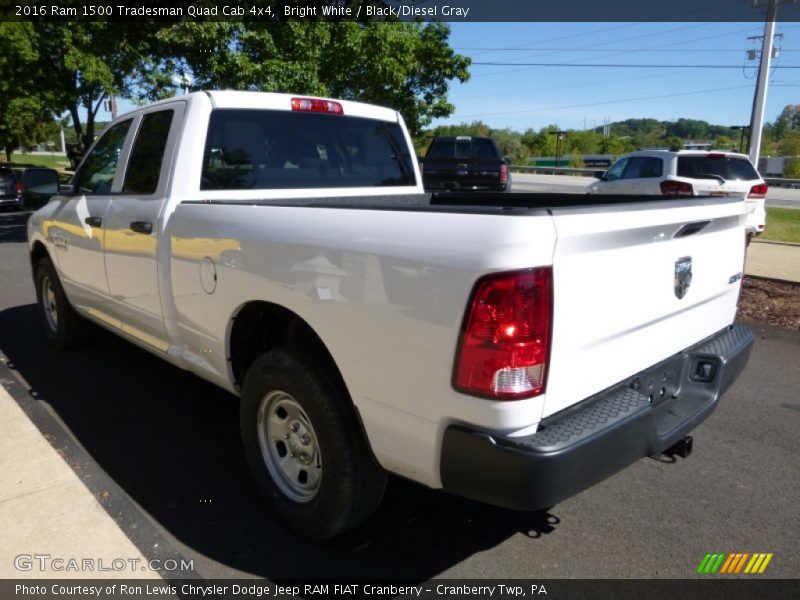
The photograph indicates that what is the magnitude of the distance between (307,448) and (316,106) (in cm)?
228

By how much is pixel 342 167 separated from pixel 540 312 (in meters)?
2.57

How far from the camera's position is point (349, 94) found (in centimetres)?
1309

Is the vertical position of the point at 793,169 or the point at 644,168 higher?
the point at 644,168

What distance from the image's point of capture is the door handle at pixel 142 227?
3488 mm

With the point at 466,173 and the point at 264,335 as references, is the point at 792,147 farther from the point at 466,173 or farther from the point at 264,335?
the point at 264,335

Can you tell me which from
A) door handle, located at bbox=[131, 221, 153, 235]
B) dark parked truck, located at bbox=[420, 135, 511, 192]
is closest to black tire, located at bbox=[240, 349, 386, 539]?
door handle, located at bbox=[131, 221, 153, 235]

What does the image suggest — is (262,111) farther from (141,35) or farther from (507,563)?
(141,35)

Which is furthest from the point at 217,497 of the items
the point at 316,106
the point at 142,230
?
the point at 316,106

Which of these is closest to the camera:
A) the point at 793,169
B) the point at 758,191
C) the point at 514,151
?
the point at 758,191

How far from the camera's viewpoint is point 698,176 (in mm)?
10695

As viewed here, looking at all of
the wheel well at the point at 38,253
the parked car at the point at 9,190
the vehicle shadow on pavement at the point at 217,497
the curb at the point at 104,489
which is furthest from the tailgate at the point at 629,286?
the parked car at the point at 9,190

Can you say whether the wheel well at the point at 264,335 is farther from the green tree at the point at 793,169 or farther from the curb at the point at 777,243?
the green tree at the point at 793,169

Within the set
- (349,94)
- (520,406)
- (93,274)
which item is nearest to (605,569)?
(520,406)

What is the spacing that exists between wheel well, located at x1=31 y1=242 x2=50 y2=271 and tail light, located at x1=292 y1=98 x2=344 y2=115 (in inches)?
113
